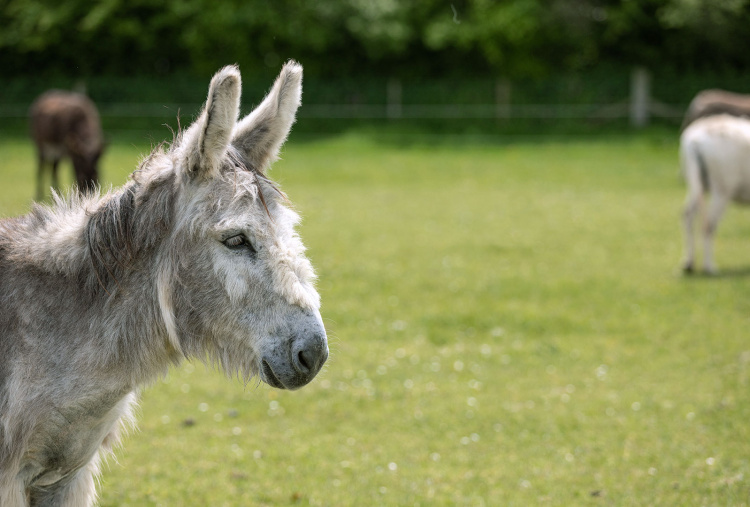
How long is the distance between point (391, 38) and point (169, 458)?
26.8m

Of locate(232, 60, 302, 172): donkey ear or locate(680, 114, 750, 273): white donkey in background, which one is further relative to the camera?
locate(680, 114, 750, 273): white donkey in background

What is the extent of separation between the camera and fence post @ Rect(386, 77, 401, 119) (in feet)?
99.9

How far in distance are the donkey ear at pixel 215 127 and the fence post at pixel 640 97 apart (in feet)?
94.8

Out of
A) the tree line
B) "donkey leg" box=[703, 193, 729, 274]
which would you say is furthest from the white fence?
"donkey leg" box=[703, 193, 729, 274]

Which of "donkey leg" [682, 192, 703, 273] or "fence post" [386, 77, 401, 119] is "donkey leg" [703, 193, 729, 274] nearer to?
"donkey leg" [682, 192, 703, 273]

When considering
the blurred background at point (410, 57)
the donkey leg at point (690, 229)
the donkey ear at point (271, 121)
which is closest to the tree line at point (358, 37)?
the blurred background at point (410, 57)

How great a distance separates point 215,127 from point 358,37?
97.3 ft

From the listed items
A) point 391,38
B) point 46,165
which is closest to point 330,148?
point 391,38

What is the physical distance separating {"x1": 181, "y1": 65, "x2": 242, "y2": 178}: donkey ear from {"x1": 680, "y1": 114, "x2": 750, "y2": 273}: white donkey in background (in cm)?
999

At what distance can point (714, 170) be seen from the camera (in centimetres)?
1122

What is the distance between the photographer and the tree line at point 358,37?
3020 cm

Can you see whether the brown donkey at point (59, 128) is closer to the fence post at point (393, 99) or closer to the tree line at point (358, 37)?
the tree line at point (358, 37)

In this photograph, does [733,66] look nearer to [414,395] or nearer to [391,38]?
[391,38]

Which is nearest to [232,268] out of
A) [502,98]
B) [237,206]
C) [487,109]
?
[237,206]
